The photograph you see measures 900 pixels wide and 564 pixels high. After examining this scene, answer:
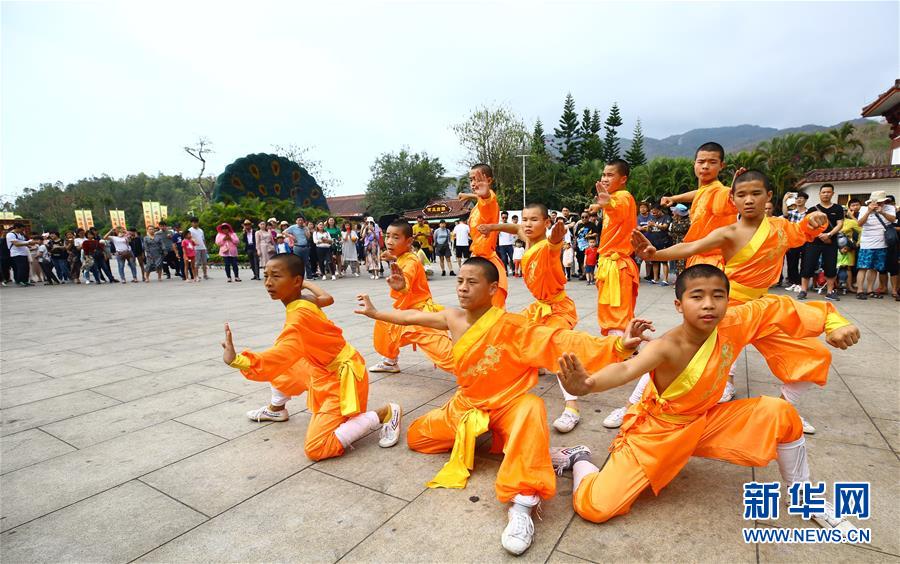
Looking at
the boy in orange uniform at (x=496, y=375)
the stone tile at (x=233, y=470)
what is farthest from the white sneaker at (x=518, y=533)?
the stone tile at (x=233, y=470)

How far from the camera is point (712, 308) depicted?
7.02 ft

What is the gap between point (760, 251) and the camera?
3008 millimetres

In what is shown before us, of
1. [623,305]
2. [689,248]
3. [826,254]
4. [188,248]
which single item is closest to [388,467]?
[623,305]

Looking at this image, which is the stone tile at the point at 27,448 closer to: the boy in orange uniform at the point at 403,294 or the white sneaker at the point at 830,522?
the boy in orange uniform at the point at 403,294

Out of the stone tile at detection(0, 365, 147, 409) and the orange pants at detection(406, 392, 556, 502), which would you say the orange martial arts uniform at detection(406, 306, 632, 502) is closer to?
the orange pants at detection(406, 392, 556, 502)

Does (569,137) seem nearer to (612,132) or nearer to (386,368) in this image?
(612,132)

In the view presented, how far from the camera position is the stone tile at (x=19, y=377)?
4637 mm

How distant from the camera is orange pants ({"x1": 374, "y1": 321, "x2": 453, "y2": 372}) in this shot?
152 inches

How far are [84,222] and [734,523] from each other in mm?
49577

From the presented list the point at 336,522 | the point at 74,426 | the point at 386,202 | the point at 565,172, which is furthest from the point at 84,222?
the point at 336,522

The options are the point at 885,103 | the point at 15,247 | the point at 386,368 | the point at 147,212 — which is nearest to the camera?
the point at 386,368

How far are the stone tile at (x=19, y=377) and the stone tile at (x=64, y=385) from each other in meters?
0.15

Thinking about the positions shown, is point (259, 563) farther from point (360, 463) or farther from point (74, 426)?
point (74, 426)

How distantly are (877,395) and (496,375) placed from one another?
3289 millimetres
